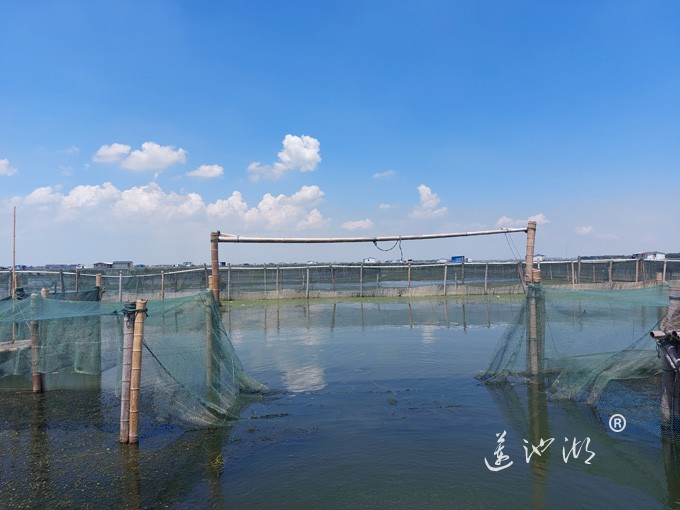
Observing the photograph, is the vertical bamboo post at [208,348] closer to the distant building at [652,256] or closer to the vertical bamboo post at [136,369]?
the vertical bamboo post at [136,369]

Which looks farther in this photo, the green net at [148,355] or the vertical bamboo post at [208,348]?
the vertical bamboo post at [208,348]

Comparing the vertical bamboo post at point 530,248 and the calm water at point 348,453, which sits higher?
the vertical bamboo post at point 530,248

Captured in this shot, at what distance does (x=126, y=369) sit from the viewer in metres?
5.68

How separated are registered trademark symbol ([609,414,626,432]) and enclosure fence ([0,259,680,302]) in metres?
17.4

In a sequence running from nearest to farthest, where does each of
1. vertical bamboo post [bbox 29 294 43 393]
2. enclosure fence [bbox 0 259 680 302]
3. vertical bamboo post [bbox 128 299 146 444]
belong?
vertical bamboo post [bbox 128 299 146 444]
vertical bamboo post [bbox 29 294 43 393]
enclosure fence [bbox 0 259 680 302]

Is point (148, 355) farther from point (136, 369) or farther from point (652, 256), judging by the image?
point (652, 256)

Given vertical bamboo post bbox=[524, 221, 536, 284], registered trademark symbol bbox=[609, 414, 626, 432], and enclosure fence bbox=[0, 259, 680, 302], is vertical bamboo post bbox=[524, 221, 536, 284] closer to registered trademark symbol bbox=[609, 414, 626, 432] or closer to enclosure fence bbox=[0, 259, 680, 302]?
registered trademark symbol bbox=[609, 414, 626, 432]

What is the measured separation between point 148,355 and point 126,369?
37cm

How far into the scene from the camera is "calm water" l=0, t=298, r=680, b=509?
461 cm

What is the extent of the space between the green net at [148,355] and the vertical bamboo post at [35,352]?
1cm

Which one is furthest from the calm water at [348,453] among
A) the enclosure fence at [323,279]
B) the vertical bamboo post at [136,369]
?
the enclosure fence at [323,279]

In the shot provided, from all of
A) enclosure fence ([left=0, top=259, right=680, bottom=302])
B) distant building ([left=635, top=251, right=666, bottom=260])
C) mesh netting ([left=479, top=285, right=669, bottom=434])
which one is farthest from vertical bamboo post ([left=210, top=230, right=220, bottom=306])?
distant building ([left=635, top=251, right=666, bottom=260])

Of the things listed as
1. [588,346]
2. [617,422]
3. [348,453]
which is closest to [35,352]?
[348,453]

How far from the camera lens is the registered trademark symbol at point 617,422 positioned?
19.8 ft
